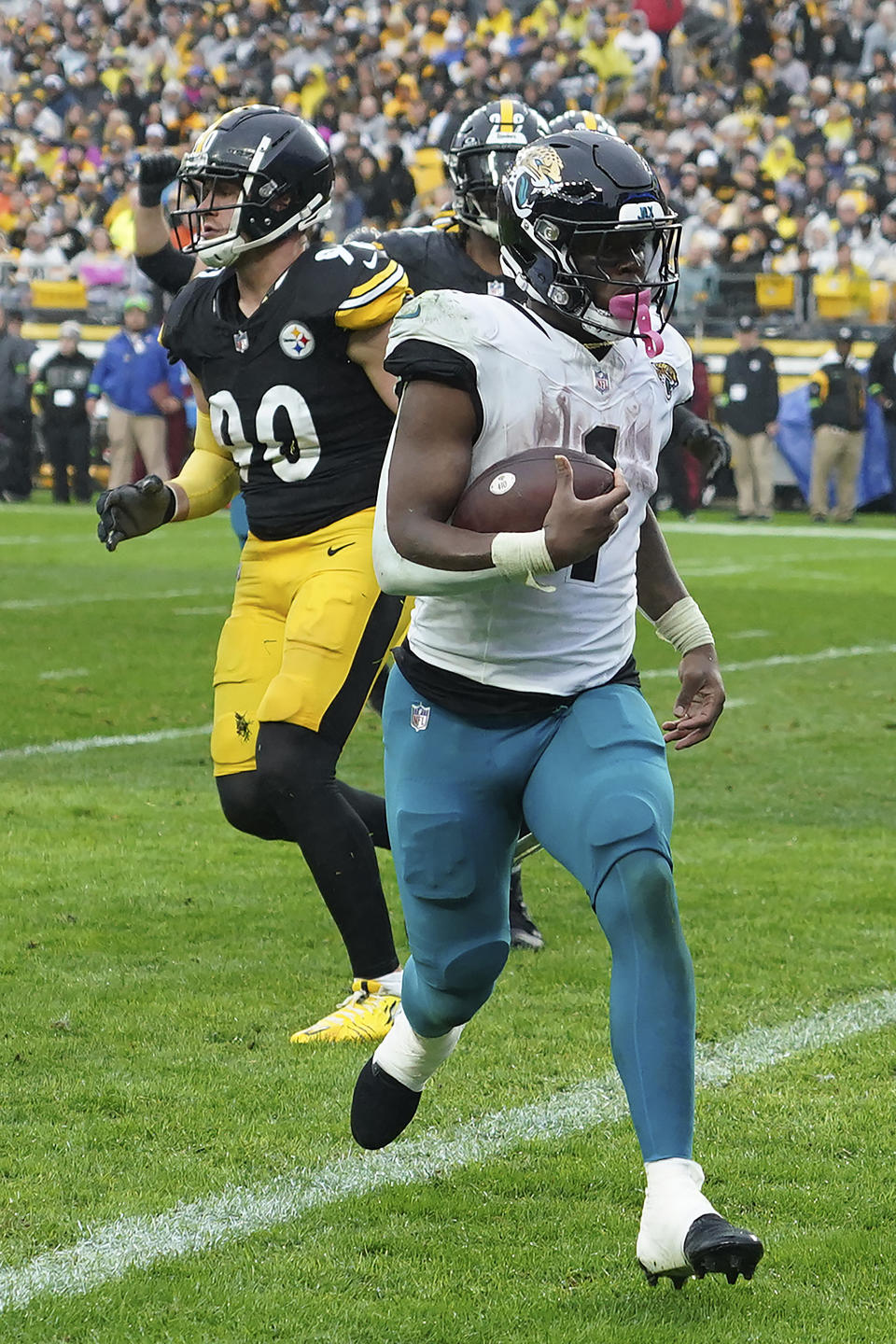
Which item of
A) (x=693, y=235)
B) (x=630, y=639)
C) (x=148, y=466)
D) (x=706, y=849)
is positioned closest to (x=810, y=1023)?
(x=630, y=639)

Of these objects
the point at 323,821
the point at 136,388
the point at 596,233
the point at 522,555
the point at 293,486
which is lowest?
the point at 136,388

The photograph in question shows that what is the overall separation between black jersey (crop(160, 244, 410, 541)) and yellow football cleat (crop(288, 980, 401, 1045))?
1006 mm

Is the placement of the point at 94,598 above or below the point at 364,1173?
below

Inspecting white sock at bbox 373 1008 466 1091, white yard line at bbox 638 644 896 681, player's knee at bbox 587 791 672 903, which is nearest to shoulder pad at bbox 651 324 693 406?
player's knee at bbox 587 791 672 903

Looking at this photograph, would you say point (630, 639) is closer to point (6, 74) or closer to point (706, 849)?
point (706, 849)

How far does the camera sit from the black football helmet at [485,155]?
195 inches

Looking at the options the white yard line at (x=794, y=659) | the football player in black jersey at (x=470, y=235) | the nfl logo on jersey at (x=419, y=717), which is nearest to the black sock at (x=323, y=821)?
the football player in black jersey at (x=470, y=235)

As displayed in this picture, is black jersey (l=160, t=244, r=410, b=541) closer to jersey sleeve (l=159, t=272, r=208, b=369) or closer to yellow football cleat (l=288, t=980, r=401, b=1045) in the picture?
jersey sleeve (l=159, t=272, r=208, b=369)

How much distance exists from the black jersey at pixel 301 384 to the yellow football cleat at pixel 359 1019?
101 cm

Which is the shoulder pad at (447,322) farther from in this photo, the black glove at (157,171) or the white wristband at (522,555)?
the black glove at (157,171)

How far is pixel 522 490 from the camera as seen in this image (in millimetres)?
2699

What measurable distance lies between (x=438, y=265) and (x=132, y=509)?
1.28 metres

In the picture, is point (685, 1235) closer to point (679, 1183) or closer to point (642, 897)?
point (679, 1183)

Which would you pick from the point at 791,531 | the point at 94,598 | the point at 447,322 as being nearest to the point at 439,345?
the point at 447,322
